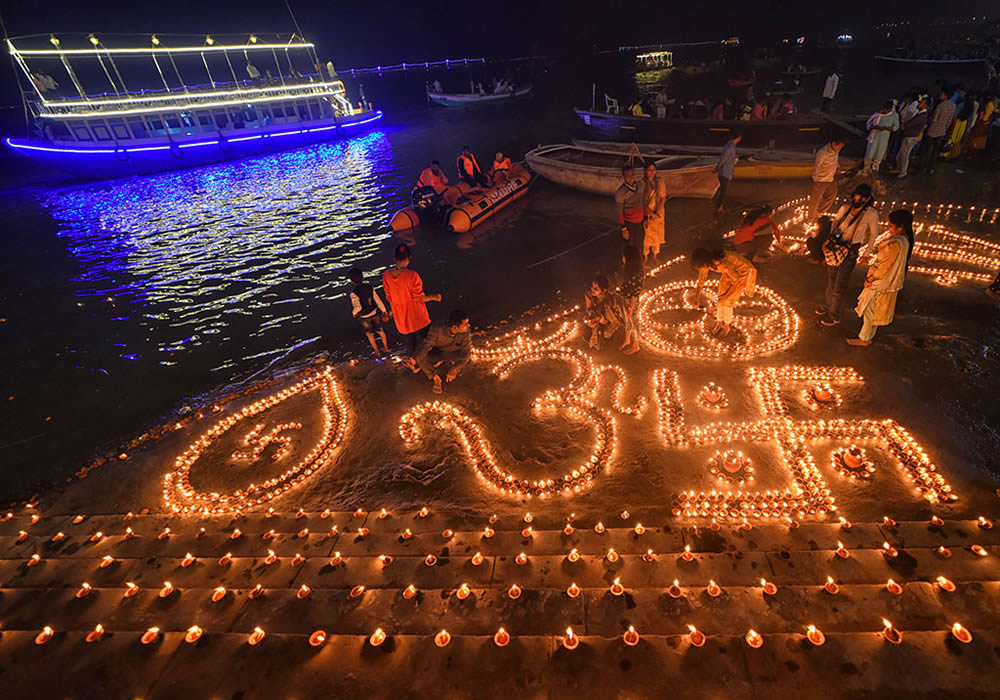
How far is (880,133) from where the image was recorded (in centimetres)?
1245

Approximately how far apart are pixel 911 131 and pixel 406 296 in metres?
15.9

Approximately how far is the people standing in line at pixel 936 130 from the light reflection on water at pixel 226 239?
18.1 metres

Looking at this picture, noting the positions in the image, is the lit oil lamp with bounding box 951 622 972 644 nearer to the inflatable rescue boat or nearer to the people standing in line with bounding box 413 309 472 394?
the people standing in line with bounding box 413 309 472 394

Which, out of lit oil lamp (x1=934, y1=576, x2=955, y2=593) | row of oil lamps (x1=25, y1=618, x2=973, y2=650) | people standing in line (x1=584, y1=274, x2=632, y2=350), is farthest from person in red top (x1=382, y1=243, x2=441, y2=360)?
lit oil lamp (x1=934, y1=576, x2=955, y2=593)

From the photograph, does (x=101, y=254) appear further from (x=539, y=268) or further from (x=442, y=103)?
(x=442, y=103)

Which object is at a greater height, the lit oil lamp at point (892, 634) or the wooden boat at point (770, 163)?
the lit oil lamp at point (892, 634)

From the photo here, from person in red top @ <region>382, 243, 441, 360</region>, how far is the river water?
2119mm

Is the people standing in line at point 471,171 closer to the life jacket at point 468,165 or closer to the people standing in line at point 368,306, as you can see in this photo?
the life jacket at point 468,165

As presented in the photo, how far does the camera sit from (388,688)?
3137mm

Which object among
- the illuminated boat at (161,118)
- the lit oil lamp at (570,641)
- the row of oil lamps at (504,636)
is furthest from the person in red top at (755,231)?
the illuminated boat at (161,118)

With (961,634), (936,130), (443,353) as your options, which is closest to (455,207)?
(443,353)

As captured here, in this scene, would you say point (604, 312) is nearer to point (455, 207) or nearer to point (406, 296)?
point (406, 296)

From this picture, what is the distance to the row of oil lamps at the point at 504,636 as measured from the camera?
9.91 ft

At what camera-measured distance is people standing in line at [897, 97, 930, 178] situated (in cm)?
1213
